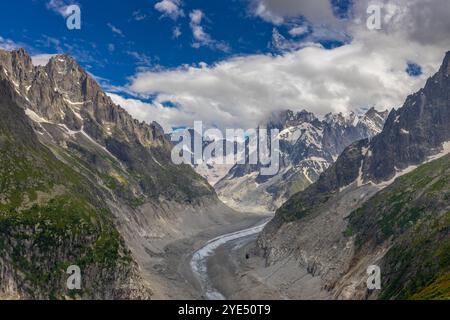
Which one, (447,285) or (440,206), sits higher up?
(440,206)
